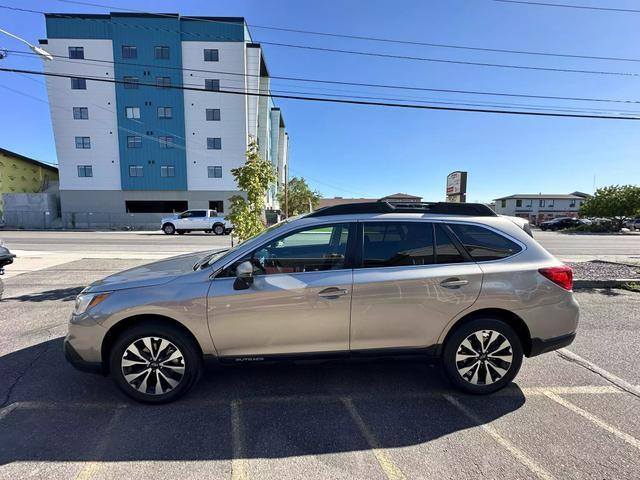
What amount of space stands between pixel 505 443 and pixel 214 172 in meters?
35.1

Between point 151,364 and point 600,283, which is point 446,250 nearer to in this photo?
point 151,364

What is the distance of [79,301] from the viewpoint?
290 cm

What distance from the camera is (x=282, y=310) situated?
2.82m

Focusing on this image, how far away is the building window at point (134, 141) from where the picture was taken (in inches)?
1299

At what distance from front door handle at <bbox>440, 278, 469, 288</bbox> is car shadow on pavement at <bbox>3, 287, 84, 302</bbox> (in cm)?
647

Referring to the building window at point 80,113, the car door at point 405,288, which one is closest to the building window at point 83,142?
the building window at point 80,113

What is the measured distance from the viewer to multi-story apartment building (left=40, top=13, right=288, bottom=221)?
31.2 m

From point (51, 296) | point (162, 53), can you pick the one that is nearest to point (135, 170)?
point (162, 53)

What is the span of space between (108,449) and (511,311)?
3.44m

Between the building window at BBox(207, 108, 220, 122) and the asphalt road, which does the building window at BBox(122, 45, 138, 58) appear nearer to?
the building window at BBox(207, 108, 220, 122)

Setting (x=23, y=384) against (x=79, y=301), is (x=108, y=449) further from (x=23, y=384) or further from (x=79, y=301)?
(x=23, y=384)

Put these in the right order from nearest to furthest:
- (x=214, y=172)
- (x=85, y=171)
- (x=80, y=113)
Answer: (x=80, y=113) → (x=85, y=171) → (x=214, y=172)

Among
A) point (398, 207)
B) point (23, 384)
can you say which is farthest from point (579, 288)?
point (23, 384)

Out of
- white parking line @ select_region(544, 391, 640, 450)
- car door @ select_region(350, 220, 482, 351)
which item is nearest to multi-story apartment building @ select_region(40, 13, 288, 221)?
car door @ select_region(350, 220, 482, 351)
